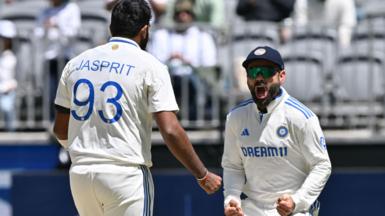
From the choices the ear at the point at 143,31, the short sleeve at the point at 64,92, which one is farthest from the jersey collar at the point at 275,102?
the short sleeve at the point at 64,92

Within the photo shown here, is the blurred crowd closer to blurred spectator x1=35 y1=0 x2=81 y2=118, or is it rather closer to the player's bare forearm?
blurred spectator x1=35 y1=0 x2=81 y2=118

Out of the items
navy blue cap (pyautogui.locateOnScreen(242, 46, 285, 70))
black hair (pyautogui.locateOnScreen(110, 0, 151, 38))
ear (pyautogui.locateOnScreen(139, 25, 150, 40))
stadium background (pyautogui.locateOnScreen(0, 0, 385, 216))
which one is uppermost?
black hair (pyautogui.locateOnScreen(110, 0, 151, 38))

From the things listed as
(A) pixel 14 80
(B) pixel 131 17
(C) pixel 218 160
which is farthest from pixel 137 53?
(A) pixel 14 80

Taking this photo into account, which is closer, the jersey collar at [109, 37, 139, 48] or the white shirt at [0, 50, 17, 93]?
the jersey collar at [109, 37, 139, 48]

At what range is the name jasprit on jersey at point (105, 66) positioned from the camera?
18.7ft

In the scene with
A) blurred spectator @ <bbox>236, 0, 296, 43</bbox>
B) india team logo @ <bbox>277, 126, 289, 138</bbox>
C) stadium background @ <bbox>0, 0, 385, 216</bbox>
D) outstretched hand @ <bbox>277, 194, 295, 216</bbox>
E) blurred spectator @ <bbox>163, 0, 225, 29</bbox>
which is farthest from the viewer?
blurred spectator @ <bbox>163, 0, 225, 29</bbox>

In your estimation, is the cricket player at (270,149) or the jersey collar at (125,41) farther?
the cricket player at (270,149)

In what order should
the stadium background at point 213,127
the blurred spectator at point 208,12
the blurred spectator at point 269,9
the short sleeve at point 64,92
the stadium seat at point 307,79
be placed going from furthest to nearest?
the blurred spectator at point 208,12 → the blurred spectator at point 269,9 → the stadium seat at point 307,79 → the stadium background at point 213,127 → the short sleeve at point 64,92

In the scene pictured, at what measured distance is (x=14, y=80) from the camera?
1102 cm

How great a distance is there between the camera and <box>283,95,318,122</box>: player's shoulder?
5.98 m

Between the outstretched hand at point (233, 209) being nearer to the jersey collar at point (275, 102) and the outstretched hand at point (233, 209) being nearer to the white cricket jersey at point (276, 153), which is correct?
the white cricket jersey at point (276, 153)

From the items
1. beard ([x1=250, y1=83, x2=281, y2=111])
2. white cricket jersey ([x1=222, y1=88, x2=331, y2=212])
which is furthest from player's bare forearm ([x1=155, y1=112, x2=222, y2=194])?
beard ([x1=250, y1=83, x2=281, y2=111])

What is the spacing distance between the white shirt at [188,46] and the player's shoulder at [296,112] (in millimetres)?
4663

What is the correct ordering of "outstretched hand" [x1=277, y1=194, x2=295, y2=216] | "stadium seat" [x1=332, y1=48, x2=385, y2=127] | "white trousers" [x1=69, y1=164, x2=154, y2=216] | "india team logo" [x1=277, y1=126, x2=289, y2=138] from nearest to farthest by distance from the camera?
1. "white trousers" [x1=69, y1=164, x2=154, y2=216]
2. "outstretched hand" [x1=277, y1=194, x2=295, y2=216]
3. "india team logo" [x1=277, y1=126, x2=289, y2=138]
4. "stadium seat" [x1=332, y1=48, x2=385, y2=127]
